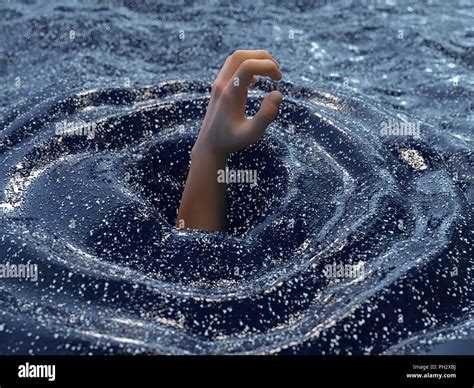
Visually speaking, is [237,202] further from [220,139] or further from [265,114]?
[265,114]

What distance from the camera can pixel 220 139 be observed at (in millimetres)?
1611

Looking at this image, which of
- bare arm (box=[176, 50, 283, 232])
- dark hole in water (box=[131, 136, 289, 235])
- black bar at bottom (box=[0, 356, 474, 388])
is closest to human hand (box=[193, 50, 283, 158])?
bare arm (box=[176, 50, 283, 232])

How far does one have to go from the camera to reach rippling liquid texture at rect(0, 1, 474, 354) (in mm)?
1245

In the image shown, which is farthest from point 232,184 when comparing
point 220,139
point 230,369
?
point 230,369

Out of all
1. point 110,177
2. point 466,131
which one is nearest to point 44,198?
point 110,177

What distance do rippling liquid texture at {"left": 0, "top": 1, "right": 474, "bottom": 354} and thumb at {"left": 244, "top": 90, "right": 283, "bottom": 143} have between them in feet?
0.61

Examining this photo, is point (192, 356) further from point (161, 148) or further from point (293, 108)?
point (293, 108)

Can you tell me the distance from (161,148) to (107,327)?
71 centimetres

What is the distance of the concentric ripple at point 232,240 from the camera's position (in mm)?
1229

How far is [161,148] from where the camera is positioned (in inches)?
71.2

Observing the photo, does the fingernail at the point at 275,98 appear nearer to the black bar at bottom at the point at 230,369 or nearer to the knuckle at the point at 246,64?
the knuckle at the point at 246,64

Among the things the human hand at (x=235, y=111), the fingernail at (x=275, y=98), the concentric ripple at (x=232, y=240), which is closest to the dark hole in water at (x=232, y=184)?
the concentric ripple at (x=232, y=240)

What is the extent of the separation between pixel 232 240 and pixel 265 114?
0.30 metres

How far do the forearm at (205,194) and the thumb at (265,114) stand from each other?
132mm
